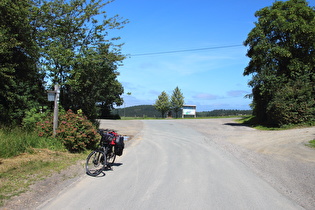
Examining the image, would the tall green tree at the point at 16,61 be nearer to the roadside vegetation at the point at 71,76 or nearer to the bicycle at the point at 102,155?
the roadside vegetation at the point at 71,76

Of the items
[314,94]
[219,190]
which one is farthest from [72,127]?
[314,94]

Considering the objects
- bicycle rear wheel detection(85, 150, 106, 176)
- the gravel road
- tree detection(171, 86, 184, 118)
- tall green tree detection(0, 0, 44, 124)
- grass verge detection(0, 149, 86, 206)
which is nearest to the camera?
grass verge detection(0, 149, 86, 206)

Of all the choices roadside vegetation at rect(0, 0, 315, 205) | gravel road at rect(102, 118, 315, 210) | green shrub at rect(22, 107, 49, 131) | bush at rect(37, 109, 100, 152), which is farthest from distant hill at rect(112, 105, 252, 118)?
bush at rect(37, 109, 100, 152)

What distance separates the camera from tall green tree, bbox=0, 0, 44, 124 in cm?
1091

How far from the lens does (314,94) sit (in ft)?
73.0

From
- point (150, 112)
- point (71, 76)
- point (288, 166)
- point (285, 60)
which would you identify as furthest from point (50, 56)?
point (150, 112)

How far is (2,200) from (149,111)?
236ft

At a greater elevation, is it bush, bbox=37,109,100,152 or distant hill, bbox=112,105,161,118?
distant hill, bbox=112,105,161,118

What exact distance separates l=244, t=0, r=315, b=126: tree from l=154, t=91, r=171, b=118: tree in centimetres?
4111

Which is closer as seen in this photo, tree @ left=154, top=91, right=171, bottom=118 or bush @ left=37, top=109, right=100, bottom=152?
bush @ left=37, top=109, right=100, bottom=152

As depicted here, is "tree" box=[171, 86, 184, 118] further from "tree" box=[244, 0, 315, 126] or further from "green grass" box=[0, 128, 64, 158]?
"green grass" box=[0, 128, 64, 158]

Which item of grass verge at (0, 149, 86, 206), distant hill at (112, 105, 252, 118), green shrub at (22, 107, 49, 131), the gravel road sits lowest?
the gravel road

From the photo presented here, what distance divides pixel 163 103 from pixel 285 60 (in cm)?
4345

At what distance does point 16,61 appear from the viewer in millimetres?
12523
